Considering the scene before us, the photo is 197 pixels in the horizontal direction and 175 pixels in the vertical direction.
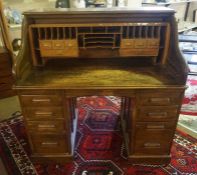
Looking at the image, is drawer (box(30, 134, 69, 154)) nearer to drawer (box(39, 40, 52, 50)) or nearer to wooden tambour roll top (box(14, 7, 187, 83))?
wooden tambour roll top (box(14, 7, 187, 83))

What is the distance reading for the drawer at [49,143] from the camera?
62.0 inches

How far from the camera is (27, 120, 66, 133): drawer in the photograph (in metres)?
1.50

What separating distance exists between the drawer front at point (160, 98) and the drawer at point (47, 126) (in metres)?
0.57

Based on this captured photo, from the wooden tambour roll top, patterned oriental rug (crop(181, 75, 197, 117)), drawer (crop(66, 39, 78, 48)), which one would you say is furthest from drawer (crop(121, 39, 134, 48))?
patterned oriental rug (crop(181, 75, 197, 117))

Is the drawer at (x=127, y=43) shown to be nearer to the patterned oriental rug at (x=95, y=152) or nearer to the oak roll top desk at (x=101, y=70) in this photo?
the oak roll top desk at (x=101, y=70)

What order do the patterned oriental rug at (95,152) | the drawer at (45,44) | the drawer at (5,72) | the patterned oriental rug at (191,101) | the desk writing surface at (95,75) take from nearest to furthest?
1. the desk writing surface at (95,75)
2. the drawer at (45,44)
3. the patterned oriental rug at (95,152)
4. the patterned oriental rug at (191,101)
5. the drawer at (5,72)

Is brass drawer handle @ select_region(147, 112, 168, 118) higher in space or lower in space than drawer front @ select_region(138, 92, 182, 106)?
lower

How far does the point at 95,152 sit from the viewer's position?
182cm

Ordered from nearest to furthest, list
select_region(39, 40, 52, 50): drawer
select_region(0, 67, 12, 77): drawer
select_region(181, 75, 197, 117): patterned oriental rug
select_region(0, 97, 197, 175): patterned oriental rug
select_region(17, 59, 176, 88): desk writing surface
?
select_region(17, 59, 176, 88): desk writing surface
select_region(39, 40, 52, 50): drawer
select_region(0, 97, 197, 175): patterned oriental rug
select_region(181, 75, 197, 117): patterned oriental rug
select_region(0, 67, 12, 77): drawer

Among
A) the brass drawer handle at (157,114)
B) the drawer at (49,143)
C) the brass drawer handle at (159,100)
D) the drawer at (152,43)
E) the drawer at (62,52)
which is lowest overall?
the drawer at (49,143)

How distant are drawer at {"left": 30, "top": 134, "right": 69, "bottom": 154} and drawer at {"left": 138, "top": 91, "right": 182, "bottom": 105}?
632 millimetres

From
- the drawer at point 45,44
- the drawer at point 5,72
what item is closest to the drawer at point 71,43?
the drawer at point 45,44

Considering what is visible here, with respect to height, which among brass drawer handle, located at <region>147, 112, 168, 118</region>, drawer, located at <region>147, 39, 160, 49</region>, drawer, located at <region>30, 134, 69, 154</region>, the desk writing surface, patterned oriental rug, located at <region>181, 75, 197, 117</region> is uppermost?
drawer, located at <region>147, 39, 160, 49</region>

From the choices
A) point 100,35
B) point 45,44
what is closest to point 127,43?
point 100,35
